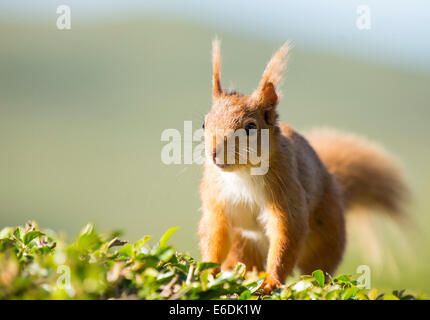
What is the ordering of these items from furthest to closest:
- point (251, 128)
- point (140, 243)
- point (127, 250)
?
1. point (251, 128)
2. point (140, 243)
3. point (127, 250)

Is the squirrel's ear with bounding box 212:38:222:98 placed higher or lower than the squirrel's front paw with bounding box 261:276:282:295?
higher

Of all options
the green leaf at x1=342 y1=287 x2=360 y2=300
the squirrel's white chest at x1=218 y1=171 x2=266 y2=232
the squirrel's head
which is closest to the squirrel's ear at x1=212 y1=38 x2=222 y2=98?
the squirrel's head

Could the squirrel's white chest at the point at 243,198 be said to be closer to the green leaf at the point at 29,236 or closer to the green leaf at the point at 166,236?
the green leaf at the point at 166,236

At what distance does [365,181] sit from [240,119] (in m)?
1.99

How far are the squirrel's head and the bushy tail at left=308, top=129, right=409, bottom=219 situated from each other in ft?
4.68

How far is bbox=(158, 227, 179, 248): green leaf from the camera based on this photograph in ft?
5.38

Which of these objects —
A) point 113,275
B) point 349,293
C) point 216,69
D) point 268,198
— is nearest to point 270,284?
point 268,198

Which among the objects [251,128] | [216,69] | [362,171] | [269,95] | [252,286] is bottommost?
[252,286]

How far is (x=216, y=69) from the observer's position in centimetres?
256

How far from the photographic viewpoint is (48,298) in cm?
121

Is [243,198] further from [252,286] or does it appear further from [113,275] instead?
[113,275]

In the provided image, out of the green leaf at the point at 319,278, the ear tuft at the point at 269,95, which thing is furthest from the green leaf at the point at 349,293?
the ear tuft at the point at 269,95

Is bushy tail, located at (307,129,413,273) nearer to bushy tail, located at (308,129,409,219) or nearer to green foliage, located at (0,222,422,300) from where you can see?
bushy tail, located at (308,129,409,219)

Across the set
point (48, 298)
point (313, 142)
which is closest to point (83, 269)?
point (48, 298)
